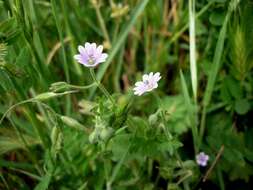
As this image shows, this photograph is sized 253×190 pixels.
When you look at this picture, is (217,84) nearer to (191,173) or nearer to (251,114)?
(251,114)

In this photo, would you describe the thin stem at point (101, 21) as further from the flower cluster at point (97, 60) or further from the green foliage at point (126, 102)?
the flower cluster at point (97, 60)

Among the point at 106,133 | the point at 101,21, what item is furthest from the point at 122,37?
the point at 106,133

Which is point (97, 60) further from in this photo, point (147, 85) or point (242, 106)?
point (242, 106)

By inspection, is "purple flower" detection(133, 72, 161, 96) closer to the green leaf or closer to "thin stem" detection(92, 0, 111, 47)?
the green leaf

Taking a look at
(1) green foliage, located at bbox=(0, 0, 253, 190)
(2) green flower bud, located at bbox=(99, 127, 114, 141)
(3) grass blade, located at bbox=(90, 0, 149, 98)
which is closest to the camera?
(2) green flower bud, located at bbox=(99, 127, 114, 141)

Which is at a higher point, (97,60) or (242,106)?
(97,60)

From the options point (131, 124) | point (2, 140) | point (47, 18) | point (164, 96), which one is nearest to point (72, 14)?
point (47, 18)

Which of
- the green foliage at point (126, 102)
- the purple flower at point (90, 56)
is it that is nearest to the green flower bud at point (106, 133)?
the green foliage at point (126, 102)

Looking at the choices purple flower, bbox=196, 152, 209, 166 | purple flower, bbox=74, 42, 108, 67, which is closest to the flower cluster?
purple flower, bbox=74, 42, 108, 67
